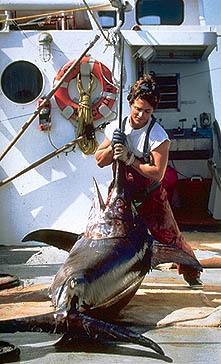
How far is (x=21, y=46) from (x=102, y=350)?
7076 mm

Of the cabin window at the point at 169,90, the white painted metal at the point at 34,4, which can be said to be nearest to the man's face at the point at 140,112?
the white painted metal at the point at 34,4

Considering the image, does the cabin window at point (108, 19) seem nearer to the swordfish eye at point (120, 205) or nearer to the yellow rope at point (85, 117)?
the yellow rope at point (85, 117)

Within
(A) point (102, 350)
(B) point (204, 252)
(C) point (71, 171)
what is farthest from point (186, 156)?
(A) point (102, 350)

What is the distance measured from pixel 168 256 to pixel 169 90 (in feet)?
29.1

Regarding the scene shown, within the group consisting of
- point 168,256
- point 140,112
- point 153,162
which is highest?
point 140,112

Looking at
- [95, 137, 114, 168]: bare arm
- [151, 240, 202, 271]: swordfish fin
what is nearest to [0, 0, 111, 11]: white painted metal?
[95, 137, 114, 168]: bare arm

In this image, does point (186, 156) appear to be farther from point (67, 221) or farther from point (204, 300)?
point (204, 300)

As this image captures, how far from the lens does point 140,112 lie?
4.23m

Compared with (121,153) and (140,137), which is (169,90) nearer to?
(140,137)

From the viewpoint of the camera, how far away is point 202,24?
36.8ft

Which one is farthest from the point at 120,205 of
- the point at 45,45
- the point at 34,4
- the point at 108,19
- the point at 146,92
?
the point at 108,19

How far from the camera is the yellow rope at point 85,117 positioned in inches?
349

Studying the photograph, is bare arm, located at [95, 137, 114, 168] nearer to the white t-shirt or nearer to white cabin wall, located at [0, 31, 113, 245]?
the white t-shirt

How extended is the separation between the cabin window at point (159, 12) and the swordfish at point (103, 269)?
25.5ft
